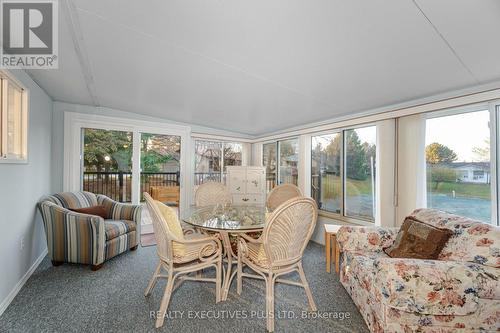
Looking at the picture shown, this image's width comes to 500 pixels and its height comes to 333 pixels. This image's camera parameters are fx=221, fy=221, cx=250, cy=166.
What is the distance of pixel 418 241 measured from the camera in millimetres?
1849

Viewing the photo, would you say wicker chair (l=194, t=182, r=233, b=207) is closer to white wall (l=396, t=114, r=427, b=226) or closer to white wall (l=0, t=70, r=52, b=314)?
white wall (l=0, t=70, r=52, b=314)

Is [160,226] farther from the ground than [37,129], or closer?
closer

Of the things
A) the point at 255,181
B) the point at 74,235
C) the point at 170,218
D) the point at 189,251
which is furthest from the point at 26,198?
the point at 255,181

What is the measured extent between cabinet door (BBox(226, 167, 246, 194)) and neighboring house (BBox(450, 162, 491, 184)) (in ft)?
10.1

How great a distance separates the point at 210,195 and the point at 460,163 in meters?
3.06

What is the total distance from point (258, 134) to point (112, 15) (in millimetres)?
3882

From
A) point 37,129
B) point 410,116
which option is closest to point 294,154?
point 410,116

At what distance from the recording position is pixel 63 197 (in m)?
2.97

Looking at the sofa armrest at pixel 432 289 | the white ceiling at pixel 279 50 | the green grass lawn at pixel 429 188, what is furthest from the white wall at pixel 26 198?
the green grass lawn at pixel 429 188

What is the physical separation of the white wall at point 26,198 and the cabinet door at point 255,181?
10.2 ft

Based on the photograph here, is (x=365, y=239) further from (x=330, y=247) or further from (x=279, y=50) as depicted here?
(x=279, y=50)

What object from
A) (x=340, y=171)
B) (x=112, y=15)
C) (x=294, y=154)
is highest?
(x=112, y=15)

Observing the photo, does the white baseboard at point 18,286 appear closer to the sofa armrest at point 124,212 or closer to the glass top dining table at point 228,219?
the sofa armrest at point 124,212

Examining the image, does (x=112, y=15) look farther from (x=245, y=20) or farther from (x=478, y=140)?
(x=478, y=140)
